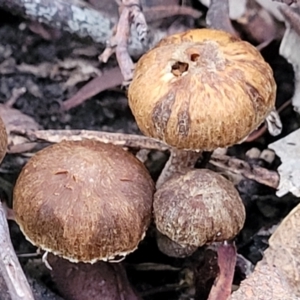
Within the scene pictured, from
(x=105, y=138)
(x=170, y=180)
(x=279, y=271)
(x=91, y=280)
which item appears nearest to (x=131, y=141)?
(x=105, y=138)

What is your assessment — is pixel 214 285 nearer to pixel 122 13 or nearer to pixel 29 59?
pixel 122 13

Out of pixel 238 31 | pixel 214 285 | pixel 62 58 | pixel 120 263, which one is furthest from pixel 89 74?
pixel 214 285

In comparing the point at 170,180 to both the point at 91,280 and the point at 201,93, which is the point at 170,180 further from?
the point at 91,280

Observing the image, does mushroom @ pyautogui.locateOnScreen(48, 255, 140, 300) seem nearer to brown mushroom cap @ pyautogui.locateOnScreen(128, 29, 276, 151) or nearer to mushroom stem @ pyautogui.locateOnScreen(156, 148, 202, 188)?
mushroom stem @ pyautogui.locateOnScreen(156, 148, 202, 188)

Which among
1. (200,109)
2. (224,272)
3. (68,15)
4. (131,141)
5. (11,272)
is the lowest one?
(224,272)

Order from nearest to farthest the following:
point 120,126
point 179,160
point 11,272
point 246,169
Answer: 1. point 11,272
2. point 179,160
3. point 246,169
4. point 120,126
